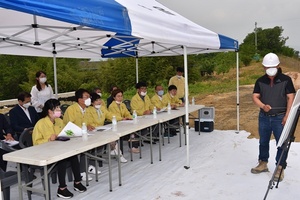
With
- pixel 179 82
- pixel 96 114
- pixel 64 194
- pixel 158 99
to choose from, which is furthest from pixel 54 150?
pixel 179 82

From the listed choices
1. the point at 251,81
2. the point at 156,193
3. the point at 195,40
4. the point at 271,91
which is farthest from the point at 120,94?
the point at 251,81

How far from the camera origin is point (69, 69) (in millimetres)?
22703

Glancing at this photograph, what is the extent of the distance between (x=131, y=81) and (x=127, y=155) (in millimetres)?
13994

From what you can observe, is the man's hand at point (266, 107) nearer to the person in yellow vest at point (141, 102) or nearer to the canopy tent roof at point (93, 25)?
the canopy tent roof at point (93, 25)

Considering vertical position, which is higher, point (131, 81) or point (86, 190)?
point (131, 81)

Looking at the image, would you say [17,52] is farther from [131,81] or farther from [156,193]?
[131,81]

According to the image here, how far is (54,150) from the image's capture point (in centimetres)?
303

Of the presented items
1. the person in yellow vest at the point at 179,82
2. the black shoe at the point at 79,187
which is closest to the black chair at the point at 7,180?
the black shoe at the point at 79,187

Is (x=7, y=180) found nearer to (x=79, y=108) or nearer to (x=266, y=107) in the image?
(x=79, y=108)

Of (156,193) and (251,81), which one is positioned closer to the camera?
(156,193)

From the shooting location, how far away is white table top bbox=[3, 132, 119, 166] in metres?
2.76

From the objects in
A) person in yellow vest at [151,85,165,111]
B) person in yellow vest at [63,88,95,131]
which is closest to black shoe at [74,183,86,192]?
person in yellow vest at [63,88,95,131]

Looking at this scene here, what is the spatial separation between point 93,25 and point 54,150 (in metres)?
1.27

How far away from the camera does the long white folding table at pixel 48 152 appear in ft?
9.09
